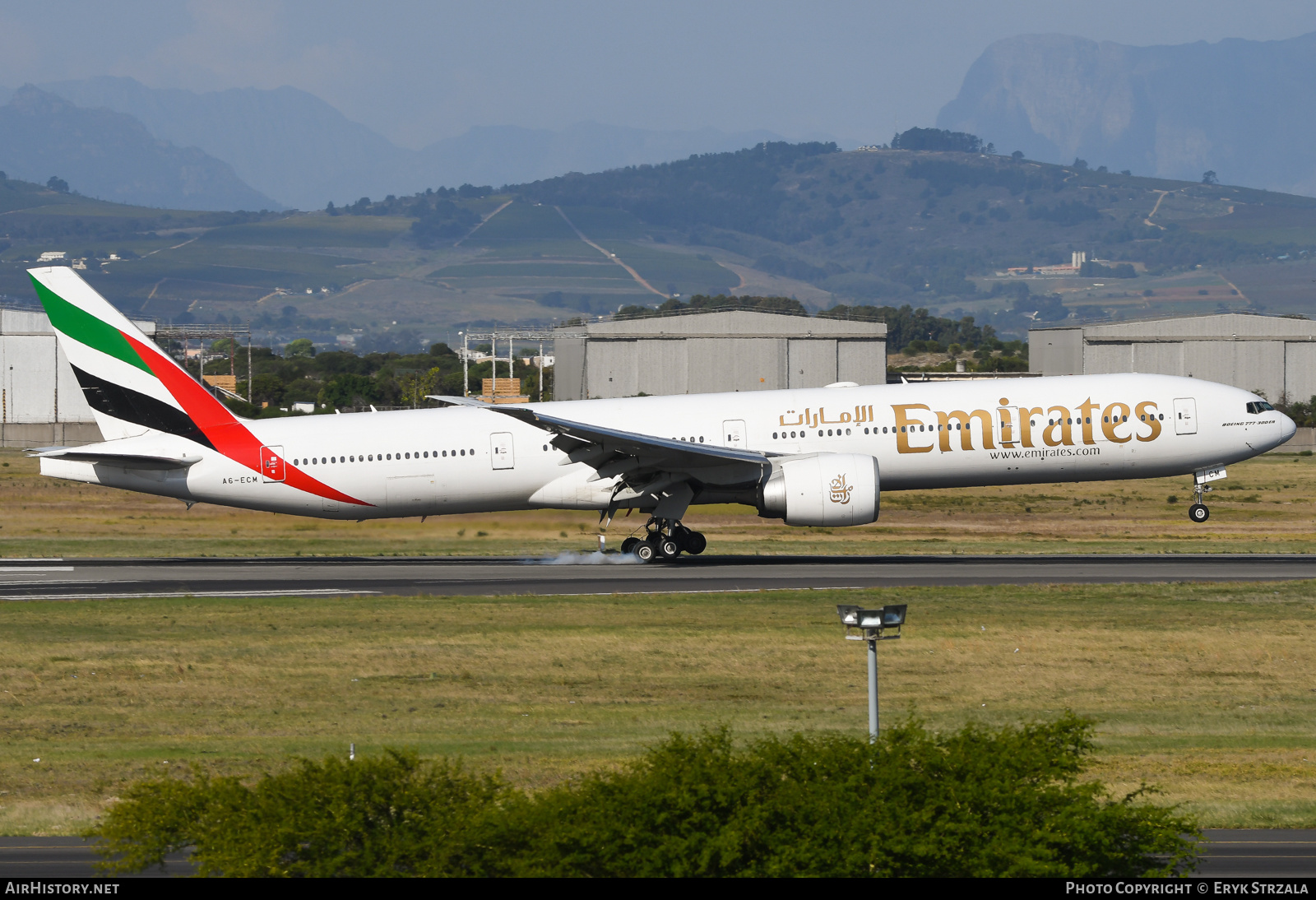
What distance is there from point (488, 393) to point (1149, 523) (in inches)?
3715

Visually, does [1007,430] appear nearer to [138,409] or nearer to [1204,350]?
[138,409]

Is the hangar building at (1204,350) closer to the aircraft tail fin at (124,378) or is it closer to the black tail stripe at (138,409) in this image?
the aircraft tail fin at (124,378)

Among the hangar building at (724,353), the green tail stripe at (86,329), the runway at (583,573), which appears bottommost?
the runway at (583,573)

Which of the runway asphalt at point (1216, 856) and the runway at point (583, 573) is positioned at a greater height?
the runway at point (583, 573)

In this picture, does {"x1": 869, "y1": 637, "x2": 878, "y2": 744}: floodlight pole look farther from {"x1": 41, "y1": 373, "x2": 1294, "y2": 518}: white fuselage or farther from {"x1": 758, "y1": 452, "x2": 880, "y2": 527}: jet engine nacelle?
{"x1": 41, "y1": 373, "x2": 1294, "y2": 518}: white fuselage

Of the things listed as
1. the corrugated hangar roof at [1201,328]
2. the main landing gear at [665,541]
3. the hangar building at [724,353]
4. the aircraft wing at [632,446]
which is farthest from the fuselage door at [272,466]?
the corrugated hangar roof at [1201,328]

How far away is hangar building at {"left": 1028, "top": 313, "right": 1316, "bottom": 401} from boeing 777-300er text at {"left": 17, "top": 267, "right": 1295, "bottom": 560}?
82.0 meters

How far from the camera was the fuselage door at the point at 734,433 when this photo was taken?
3734 cm

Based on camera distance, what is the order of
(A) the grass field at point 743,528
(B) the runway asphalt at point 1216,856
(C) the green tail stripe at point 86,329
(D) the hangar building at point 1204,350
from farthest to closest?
(D) the hangar building at point 1204,350, (A) the grass field at point 743,528, (C) the green tail stripe at point 86,329, (B) the runway asphalt at point 1216,856

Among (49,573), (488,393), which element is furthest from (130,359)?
(488,393)

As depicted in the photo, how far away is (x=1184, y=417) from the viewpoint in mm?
37781

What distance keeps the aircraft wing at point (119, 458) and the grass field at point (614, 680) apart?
21.7 ft

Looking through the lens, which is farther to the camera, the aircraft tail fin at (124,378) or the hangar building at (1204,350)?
the hangar building at (1204,350)
